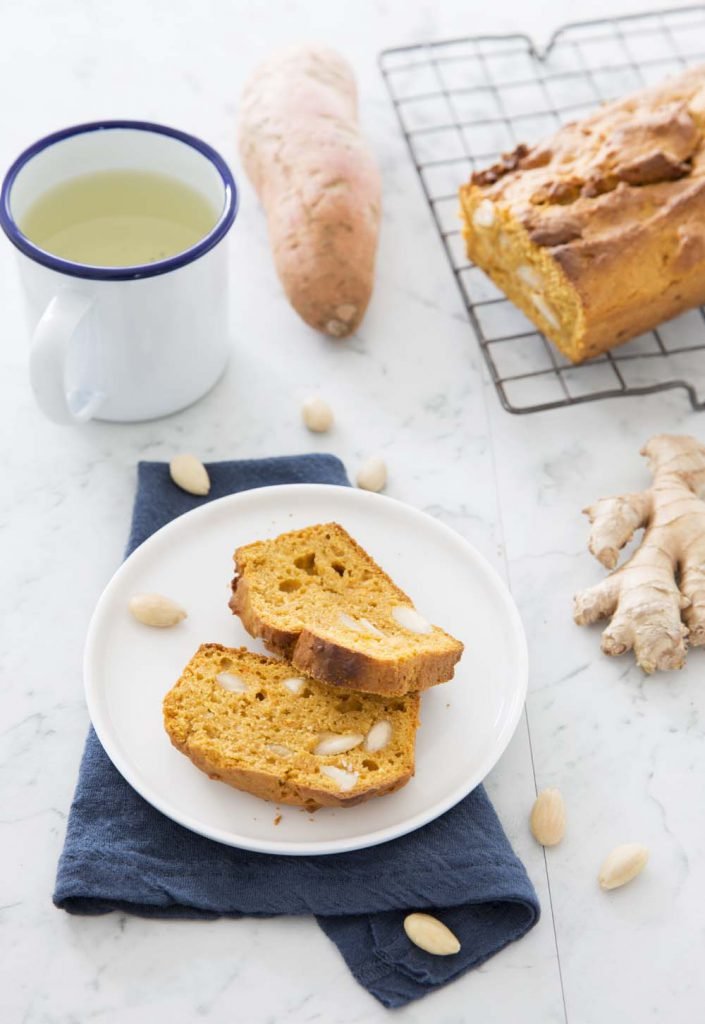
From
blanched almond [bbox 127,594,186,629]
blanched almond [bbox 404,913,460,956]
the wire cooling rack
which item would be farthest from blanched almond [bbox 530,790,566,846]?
the wire cooling rack

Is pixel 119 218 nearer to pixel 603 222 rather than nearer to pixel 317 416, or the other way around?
pixel 317 416

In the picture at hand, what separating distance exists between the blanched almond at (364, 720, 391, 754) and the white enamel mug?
28.4 inches

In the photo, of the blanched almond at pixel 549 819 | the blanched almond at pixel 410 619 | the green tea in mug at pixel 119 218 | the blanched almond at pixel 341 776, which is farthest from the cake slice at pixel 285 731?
the green tea in mug at pixel 119 218

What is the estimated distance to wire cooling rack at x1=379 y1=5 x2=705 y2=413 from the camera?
86.9 inches

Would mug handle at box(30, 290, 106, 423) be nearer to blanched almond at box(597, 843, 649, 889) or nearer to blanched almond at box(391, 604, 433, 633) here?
blanched almond at box(391, 604, 433, 633)

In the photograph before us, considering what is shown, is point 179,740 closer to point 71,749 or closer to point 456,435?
point 71,749

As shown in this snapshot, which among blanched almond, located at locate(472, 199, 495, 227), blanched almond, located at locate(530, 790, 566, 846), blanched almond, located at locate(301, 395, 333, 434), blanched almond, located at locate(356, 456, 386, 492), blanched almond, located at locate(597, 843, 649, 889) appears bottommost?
blanched almond, located at locate(597, 843, 649, 889)

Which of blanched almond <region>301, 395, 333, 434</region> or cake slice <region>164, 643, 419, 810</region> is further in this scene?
blanched almond <region>301, 395, 333, 434</region>

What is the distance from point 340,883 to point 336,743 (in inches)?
7.0

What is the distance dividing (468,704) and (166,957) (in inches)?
20.8

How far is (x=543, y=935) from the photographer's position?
61.3 inches

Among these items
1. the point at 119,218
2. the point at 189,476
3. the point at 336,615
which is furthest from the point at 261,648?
the point at 119,218

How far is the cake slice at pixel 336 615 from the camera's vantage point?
5.19 ft

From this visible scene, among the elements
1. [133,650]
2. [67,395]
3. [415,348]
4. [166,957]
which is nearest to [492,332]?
[415,348]
